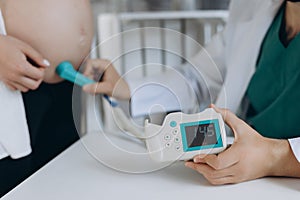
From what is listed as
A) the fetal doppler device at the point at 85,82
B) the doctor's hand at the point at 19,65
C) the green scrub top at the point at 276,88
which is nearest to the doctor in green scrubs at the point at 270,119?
the green scrub top at the point at 276,88

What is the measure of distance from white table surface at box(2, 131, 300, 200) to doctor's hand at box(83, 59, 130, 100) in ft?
0.67

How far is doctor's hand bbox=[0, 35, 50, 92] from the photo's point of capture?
75cm

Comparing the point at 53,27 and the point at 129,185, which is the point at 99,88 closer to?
the point at 53,27

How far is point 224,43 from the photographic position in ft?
3.99

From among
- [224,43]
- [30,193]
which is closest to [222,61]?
[224,43]

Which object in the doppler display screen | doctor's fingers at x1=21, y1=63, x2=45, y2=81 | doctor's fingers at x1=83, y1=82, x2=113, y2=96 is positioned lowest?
doctor's fingers at x1=83, y1=82, x2=113, y2=96

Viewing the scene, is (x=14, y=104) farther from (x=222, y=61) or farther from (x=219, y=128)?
(x=222, y=61)

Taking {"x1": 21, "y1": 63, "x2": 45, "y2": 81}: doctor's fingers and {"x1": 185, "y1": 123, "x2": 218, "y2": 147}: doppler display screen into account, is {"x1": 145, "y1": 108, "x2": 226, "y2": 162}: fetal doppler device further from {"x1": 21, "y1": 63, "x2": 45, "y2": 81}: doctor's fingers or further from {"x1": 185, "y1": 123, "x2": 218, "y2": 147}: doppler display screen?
{"x1": 21, "y1": 63, "x2": 45, "y2": 81}: doctor's fingers

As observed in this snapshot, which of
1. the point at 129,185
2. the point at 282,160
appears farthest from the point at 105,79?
the point at 282,160

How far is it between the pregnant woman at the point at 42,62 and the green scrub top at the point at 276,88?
16.7 inches

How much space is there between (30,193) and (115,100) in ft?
1.27

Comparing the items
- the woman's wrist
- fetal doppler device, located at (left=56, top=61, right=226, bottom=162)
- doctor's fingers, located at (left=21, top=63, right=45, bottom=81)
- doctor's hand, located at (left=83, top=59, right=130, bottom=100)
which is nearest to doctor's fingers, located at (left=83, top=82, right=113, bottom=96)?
doctor's hand, located at (left=83, top=59, right=130, bottom=100)

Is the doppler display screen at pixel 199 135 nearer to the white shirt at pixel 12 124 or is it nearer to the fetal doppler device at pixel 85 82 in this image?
the fetal doppler device at pixel 85 82

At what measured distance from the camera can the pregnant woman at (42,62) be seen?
777 millimetres
